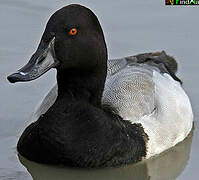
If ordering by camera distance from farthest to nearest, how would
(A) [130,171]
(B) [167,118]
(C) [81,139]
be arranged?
1. (B) [167,118]
2. (A) [130,171]
3. (C) [81,139]

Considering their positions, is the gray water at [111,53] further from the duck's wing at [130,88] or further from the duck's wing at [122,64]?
the duck's wing at [130,88]

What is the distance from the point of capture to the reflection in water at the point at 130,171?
6586 mm

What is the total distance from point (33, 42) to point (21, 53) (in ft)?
0.92

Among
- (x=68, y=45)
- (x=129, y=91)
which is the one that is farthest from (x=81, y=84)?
(x=129, y=91)

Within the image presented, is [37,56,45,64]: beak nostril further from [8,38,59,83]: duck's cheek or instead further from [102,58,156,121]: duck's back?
[102,58,156,121]: duck's back

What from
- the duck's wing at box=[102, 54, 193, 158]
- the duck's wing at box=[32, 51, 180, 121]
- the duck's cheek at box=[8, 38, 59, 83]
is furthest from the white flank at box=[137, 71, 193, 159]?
Answer: the duck's cheek at box=[8, 38, 59, 83]

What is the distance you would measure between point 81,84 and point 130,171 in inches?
35.2

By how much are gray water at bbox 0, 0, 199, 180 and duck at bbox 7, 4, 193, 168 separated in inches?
5.8

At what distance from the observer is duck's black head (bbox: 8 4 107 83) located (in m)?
6.23

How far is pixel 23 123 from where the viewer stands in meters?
7.42

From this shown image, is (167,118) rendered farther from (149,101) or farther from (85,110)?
(85,110)

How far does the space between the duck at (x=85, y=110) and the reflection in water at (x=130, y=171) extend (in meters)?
0.09

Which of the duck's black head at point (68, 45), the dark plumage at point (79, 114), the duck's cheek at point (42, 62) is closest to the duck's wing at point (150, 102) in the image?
the dark plumage at point (79, 114)

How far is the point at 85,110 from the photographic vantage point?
6.52 meters
